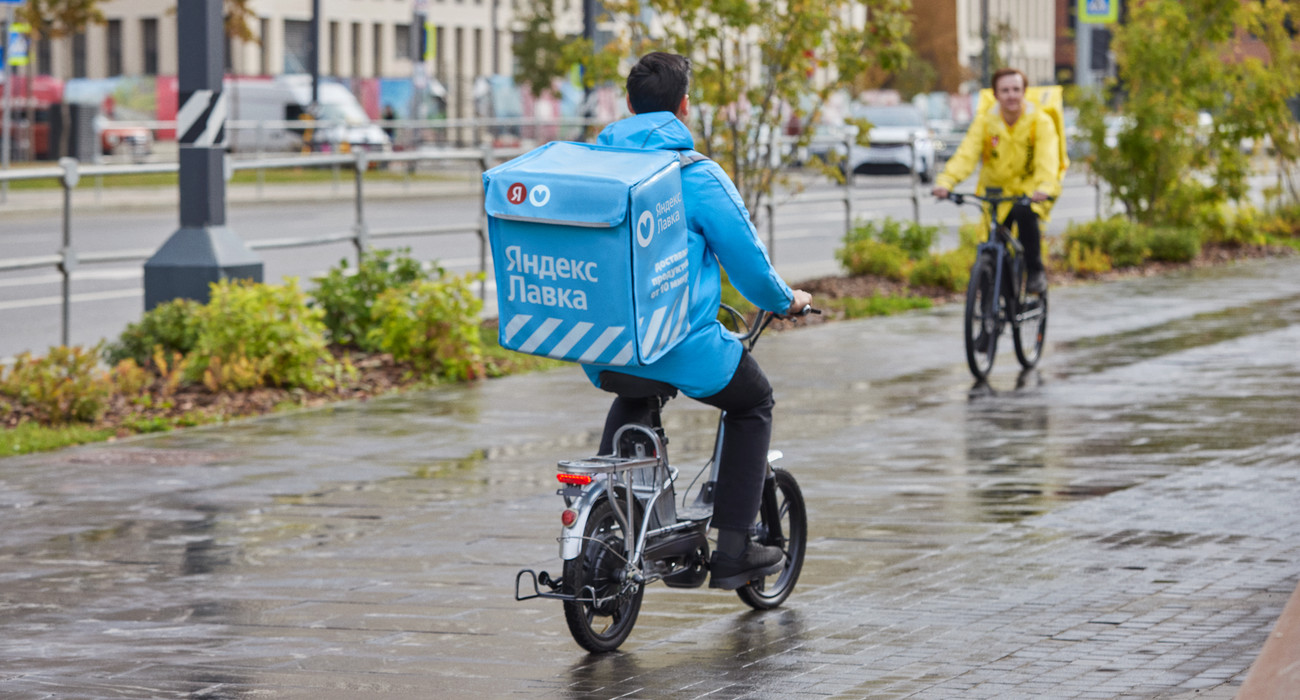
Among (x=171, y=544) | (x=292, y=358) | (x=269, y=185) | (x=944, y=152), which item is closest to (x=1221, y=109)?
(x=292, y=358)

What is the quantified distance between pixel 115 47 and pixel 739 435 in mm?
77578

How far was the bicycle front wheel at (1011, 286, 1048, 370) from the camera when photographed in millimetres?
12773

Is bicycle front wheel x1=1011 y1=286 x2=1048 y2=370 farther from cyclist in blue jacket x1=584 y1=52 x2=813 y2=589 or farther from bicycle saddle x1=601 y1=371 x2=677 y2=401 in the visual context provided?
bicycle saddle x1=601 y1=371 x2=677 y2=401

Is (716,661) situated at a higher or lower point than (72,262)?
lower

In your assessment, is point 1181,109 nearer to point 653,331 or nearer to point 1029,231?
point 1029,231

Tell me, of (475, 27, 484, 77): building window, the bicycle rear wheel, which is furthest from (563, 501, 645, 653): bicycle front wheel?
(475, 27, 484, 77): building window

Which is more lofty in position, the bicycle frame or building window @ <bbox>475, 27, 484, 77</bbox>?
building window @ <bbox>475, 27, 484, 77</bbox>

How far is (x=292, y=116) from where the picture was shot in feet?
192

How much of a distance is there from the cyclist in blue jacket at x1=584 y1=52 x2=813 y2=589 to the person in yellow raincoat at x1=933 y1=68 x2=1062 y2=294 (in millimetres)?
6848

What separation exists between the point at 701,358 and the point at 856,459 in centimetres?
372

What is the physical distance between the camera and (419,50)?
5078cm

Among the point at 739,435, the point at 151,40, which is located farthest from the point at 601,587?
the point at 151,40

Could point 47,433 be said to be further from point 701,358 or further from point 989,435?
point 701,358

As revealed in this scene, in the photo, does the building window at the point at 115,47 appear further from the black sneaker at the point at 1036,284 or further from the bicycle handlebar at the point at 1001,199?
the bicycle handlebar at the point at 1001,199
